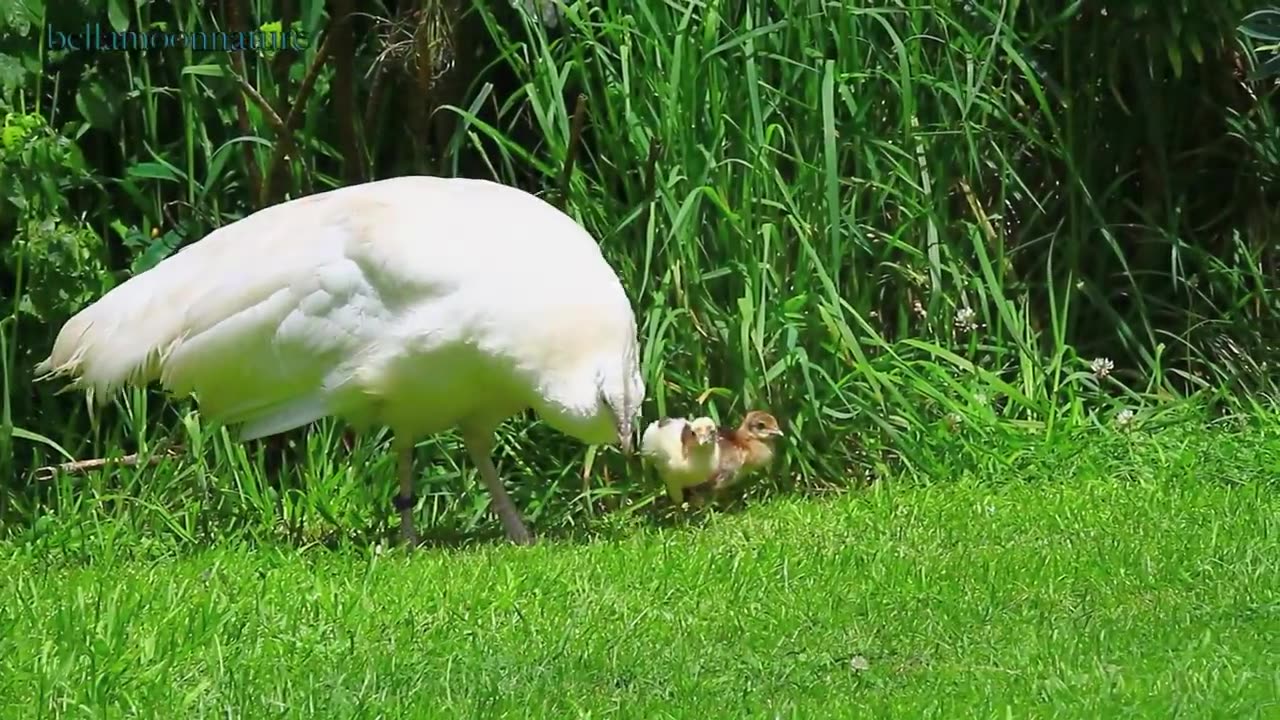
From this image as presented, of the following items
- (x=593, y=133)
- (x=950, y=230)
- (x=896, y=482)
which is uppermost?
(x=593, y=133)

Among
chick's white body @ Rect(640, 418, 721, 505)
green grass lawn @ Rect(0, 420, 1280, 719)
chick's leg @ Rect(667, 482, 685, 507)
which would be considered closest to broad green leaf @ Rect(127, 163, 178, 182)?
green grass lawn @ Rect(0, 420, 1280, 719)

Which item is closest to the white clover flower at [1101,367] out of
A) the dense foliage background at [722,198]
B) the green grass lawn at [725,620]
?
the dense foliage background at [722,198]

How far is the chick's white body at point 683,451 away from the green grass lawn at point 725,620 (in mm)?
162

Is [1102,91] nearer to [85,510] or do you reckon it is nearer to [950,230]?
[950,230]

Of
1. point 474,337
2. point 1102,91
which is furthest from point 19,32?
point 1102,91

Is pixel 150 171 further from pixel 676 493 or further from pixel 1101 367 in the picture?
pixel 1101 367

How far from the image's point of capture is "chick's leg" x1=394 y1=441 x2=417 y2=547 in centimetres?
568

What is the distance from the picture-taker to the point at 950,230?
679cm

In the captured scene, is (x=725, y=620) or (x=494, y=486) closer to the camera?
(x=725, y=620)

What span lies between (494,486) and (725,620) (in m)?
1.75

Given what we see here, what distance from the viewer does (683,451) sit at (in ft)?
18.7

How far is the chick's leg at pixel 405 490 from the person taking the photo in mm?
5684

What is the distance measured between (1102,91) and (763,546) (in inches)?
121

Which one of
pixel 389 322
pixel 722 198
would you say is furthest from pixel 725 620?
pixel 722 198
